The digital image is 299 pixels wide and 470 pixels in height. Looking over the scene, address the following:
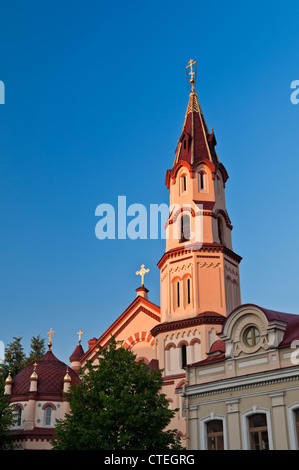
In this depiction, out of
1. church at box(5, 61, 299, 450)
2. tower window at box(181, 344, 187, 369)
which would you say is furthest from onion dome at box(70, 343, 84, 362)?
tower window at box(181, 344, 187, 369)

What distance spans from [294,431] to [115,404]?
8.65 metres

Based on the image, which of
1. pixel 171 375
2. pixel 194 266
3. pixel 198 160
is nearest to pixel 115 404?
pixel 171 375

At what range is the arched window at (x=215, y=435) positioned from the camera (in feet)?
81.7

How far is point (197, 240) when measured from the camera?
40250 mm

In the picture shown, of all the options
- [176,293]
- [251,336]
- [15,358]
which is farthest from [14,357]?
[251,336]

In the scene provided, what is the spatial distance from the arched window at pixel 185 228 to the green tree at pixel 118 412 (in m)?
13.6

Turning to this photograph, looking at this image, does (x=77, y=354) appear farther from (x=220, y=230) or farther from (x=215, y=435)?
(x=215, y=435)

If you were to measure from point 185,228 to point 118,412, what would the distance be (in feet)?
59.4

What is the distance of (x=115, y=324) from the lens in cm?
4391

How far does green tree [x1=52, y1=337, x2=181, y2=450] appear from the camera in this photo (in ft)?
85.7

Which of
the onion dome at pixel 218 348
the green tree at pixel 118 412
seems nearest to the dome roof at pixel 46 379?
the green tree at pixel 118 412

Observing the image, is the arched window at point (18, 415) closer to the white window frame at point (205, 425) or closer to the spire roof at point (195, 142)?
the white window frame at point (205, 425)
